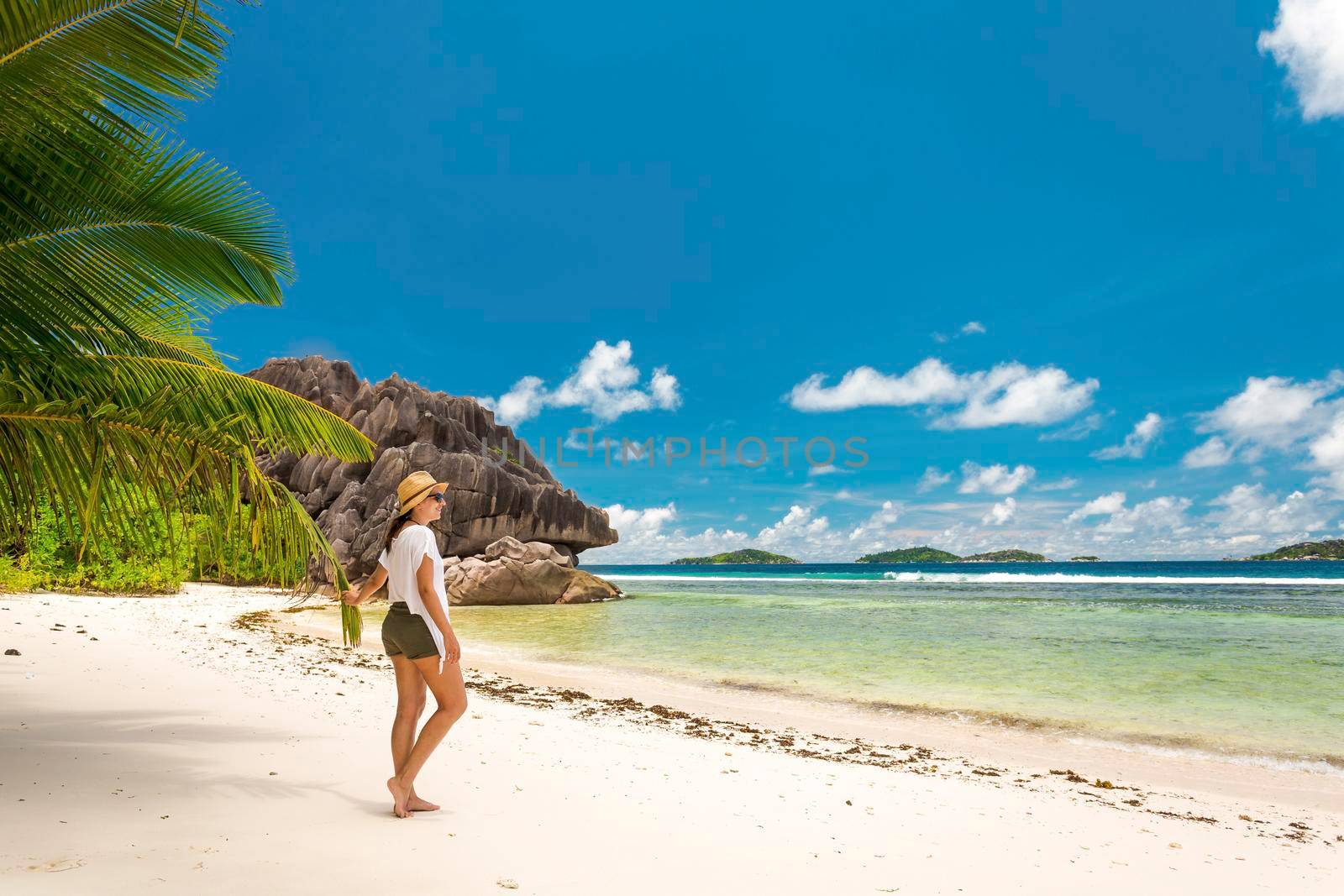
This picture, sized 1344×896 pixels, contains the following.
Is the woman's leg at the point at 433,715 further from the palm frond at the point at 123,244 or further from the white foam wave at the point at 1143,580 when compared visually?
the white foam wave at the point at 1143,580

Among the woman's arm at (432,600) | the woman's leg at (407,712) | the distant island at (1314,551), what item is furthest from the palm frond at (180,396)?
the distant island at (1314,551)

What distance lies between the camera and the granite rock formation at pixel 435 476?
41.8 metres

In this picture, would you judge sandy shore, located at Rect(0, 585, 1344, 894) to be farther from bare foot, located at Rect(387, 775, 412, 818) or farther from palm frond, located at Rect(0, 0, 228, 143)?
palm frond, located at Rect(0, 0, 228, 143)

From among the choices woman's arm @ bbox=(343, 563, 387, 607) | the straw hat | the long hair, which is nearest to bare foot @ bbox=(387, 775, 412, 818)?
woman's arm @ bbox=(343, 563, 387, 607)

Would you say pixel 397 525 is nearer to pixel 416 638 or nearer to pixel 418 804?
pixel 416 638

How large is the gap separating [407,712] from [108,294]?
3.88 metres

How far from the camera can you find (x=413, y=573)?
4035 mm

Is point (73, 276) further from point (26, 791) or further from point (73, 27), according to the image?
point (26, 791)

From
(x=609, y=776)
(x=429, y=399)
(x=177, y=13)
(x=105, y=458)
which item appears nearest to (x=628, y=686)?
(x=609, y=776)

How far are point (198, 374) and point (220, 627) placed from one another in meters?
14.9

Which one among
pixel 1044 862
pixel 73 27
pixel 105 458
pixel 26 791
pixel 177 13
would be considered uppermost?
pixel 177 13

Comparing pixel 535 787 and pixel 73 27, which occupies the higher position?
pixel 73 27

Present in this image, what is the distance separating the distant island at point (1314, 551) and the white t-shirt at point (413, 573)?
577 ft

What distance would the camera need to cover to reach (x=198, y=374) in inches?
222
